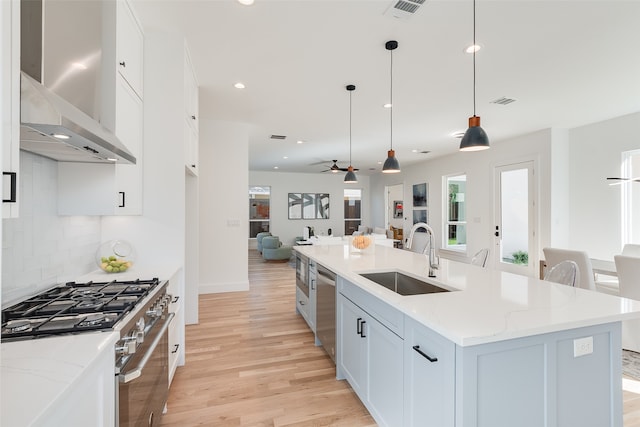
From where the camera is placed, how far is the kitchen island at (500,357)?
1189mm

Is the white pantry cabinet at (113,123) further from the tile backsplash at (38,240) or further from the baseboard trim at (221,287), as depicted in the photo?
the baseboard trim at (221,287)

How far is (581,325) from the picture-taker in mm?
1267

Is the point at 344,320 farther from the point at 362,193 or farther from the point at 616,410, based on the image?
the point at 362,193

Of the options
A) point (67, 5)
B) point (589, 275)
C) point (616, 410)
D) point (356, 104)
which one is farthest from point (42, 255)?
point (589, 275)

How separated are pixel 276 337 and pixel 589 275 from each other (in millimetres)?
3246

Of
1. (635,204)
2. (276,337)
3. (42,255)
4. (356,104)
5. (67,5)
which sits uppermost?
(356,104)

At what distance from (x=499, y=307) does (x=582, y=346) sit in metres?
0.35

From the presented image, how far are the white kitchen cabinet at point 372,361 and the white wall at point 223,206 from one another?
9.74 ft

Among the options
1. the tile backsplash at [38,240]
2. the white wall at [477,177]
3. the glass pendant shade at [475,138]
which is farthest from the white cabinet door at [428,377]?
the white wall at [477,177]

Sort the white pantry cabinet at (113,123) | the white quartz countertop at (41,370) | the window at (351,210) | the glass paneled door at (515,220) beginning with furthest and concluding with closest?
the window at (351,210) → the glass paneled door at (515,220) → the white pantry cabinet at (113,123) → the white quartz countertop at (41,370)

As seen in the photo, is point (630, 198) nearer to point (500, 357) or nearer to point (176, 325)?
point (500, 357)

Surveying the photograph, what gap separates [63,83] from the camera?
1.40m

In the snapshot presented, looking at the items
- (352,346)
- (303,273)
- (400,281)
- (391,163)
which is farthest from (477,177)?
(352,346)

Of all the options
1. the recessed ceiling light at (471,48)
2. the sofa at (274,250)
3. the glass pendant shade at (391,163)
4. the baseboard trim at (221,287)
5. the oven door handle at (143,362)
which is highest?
the recessed ceiling light at (471,48)
